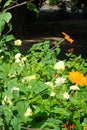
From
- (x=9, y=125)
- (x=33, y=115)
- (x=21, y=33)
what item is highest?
(x=9, y=125)

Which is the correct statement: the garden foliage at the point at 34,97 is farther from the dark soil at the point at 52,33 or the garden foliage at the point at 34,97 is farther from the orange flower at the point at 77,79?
the dark soil at the point at 52,33

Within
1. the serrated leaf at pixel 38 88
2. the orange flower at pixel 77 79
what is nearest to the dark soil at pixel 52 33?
the orange flower at pixel 77 79

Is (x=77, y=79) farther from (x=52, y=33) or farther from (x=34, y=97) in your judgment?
(x=52, y=33)

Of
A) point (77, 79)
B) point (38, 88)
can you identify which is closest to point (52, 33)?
point (77, 79)

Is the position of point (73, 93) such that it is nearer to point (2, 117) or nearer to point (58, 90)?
point (58, 90)

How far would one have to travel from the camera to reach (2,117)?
2146 mm

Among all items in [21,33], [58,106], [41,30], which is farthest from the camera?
[41,30]

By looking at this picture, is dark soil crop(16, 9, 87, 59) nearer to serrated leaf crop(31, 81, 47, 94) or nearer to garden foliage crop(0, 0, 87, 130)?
garden foliage crop(0, 0, 87, 130)

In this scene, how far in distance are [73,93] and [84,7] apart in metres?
29.5

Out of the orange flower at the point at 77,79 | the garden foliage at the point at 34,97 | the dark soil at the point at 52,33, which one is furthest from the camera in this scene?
the dark soil at the point at 52,33

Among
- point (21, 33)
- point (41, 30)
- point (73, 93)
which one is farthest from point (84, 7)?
point (73, 93)

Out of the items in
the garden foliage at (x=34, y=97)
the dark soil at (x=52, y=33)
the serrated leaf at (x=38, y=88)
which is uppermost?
the serrated leaf at (x=38, y=88)

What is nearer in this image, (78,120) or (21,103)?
(21,103)

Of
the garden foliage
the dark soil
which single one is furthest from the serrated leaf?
the dark soil
